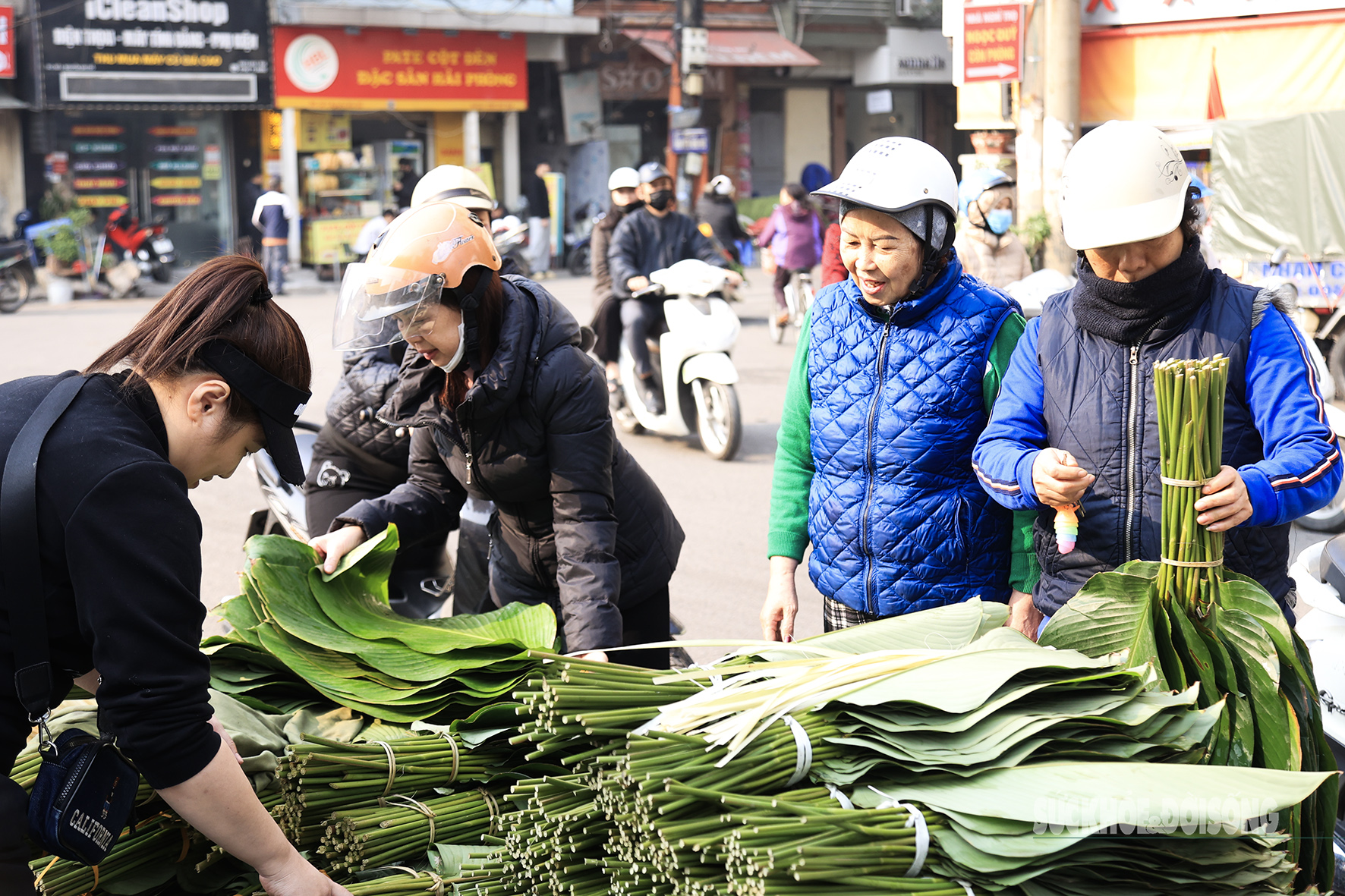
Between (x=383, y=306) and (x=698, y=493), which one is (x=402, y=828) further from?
(x=698, y=493)

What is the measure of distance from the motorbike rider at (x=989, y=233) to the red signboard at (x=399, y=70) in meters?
16.8

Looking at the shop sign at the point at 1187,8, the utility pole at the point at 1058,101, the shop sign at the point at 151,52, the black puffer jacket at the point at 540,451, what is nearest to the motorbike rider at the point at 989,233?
the utility pole at the point at 1058,101

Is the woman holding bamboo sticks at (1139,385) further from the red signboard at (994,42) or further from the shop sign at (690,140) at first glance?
the shop sign at (690,140)

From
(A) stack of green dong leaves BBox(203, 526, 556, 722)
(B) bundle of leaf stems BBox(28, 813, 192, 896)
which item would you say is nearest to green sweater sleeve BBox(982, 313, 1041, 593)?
(A) stack of green dong leaves BBox(203, 526, 556, 722)

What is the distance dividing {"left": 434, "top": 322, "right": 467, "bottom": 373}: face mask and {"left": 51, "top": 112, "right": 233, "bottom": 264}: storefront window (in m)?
19.2

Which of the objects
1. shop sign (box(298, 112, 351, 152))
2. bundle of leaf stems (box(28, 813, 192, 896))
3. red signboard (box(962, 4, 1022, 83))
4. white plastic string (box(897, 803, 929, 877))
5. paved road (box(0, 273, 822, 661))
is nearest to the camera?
white plastic string (box(897, 803, 929, 877))

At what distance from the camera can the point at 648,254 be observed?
31.3ft

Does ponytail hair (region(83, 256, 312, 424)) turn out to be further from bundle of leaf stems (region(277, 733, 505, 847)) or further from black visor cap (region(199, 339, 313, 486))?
bundle of leaf stems (region(277, 733, 505, 847))

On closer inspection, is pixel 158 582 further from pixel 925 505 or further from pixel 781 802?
pixel 925 505

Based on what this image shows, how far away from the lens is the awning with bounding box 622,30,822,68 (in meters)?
26.4

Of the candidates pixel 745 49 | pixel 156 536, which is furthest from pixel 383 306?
pixel 745 49

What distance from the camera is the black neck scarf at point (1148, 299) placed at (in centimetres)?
239

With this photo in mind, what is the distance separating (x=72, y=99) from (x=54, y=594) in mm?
20974

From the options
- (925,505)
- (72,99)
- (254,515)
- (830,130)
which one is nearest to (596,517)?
(925,505)
